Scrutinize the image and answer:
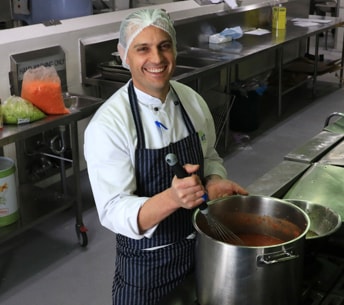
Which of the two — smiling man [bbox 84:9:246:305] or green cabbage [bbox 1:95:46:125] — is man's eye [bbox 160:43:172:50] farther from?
green cabbage [bbox 1:95:46:125]

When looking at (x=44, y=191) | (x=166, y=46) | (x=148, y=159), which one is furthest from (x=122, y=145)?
(x=44, y=191)

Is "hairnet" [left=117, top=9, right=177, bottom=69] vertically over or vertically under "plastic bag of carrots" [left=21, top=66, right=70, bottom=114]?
over

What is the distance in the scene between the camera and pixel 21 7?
3.85 m

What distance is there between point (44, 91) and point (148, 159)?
1.29m

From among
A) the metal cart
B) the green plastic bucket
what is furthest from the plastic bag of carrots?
the green plastic bucket

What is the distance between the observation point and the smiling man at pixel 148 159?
1118 mm

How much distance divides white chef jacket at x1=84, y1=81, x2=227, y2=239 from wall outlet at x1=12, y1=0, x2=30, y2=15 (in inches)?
114

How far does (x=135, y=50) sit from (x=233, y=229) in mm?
428

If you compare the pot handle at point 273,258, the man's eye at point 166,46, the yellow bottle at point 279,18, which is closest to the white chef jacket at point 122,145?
the man's eye at point 166,46

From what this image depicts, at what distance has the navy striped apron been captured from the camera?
1223 millimetres

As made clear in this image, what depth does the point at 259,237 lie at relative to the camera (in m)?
1.11

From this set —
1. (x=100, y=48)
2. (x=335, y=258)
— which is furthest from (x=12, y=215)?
(x=335, y=258)

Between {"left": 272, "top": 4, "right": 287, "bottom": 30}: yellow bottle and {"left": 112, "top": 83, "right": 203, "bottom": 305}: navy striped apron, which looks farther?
{"left": 272, "top": 4, "right": 287, "bottom": 30}: yellow bottle

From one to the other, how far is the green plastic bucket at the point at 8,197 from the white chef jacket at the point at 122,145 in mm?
1244
